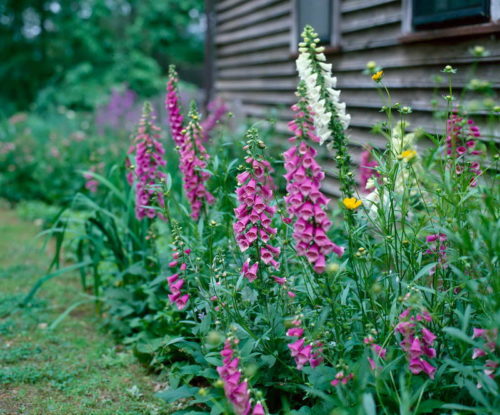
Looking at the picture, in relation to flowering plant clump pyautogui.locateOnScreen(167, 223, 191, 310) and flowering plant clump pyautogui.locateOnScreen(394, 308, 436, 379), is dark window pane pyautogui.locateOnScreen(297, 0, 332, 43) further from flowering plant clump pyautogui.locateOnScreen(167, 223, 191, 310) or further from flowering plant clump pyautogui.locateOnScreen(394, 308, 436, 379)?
flowering plant clump pyautogui.locateOnScreen(394, 308, 436, 379)

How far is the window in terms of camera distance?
132 inches

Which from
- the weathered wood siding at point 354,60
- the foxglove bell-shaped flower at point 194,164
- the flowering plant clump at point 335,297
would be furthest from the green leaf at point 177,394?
the weathered wood siding at point 354,60

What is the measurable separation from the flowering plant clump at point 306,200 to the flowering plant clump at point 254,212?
0.62 feet

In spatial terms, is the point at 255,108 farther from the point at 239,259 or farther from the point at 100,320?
the point at 239,259

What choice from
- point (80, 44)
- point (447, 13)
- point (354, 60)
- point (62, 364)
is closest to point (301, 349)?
point (62, 364)

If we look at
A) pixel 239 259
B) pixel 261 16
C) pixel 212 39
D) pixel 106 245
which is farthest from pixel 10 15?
pixel 239 259

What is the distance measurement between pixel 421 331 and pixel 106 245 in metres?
2.11

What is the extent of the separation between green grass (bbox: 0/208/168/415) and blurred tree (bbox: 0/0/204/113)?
1261 cm

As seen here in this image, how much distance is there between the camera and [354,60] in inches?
201

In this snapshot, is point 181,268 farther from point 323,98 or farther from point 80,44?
point 80,44

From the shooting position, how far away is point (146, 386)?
2641 mm

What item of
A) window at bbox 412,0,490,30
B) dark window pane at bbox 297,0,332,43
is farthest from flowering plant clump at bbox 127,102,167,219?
dark window pane at bbox 297,0,332,43

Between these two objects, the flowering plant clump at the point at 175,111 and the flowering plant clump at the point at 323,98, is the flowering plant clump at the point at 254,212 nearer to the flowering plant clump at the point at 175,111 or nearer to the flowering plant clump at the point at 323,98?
the flowering plant clump at the point at 323,98

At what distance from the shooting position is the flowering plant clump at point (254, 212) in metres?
1.96
